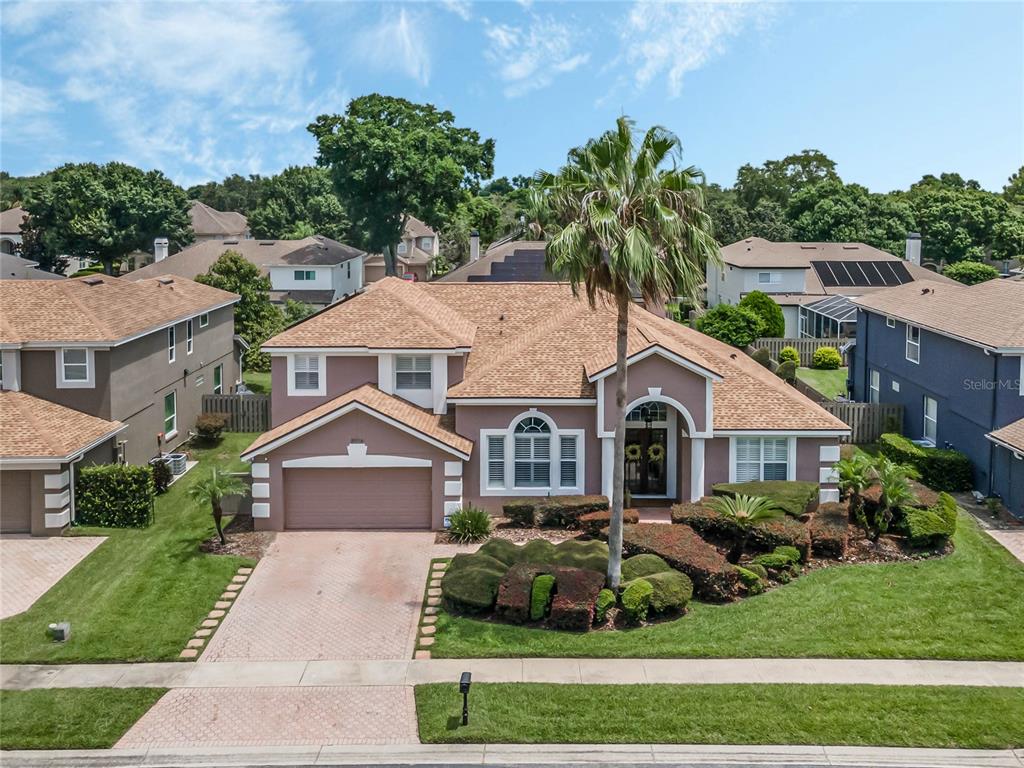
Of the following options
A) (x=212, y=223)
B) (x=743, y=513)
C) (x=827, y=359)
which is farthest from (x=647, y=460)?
(x=212, y=223)

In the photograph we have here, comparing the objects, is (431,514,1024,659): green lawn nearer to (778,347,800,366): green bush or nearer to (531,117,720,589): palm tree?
(531,117,720,589): palm tree

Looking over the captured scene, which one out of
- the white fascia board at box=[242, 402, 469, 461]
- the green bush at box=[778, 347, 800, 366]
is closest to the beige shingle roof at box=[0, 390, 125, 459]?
the white fascia board at box=[242, 402, 469, 461]

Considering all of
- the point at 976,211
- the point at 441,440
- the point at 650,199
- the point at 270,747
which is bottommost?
the point at 270,747

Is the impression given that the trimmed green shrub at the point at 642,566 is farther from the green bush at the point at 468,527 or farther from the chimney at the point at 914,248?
the chimney at the point at 914,248

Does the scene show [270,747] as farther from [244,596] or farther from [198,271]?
[198,271]

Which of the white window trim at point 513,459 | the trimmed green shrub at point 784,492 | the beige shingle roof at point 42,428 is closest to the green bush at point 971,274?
the trimmed green shrub at point 784,492

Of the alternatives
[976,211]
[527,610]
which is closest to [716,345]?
[527,610]
